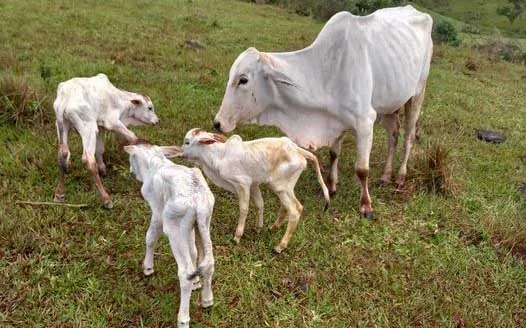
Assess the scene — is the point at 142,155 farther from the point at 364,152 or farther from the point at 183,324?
the point at 364,152

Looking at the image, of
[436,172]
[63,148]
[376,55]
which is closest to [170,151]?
[63,148]

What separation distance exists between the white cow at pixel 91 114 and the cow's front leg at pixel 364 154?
190 cm

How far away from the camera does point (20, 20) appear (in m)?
10.6

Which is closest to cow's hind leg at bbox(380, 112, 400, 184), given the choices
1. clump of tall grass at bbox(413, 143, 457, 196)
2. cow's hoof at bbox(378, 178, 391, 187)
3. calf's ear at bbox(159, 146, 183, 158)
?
cow's hoof at bbox(378, 178, 391, 187)

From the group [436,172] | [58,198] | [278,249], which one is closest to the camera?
[278,249]

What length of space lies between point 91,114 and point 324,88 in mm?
1975

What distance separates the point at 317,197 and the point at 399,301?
1.49 m

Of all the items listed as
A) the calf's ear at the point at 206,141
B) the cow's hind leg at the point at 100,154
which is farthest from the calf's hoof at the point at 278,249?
the cow's hind leg at the point at 100,154

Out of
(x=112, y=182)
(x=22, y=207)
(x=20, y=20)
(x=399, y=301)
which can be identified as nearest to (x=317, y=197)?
(x=399, y=301)

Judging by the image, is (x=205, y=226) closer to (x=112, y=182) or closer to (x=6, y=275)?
(x=6, y=275)

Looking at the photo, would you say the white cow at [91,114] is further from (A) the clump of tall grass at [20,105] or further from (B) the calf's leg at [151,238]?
(A) the clump of tall grass at [20,105]

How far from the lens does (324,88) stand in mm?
4629

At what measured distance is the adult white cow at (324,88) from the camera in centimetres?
446

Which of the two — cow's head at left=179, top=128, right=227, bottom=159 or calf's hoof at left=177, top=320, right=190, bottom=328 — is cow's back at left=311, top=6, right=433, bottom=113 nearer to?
cow's head at left=179, top=128, right=227, bottom=159
